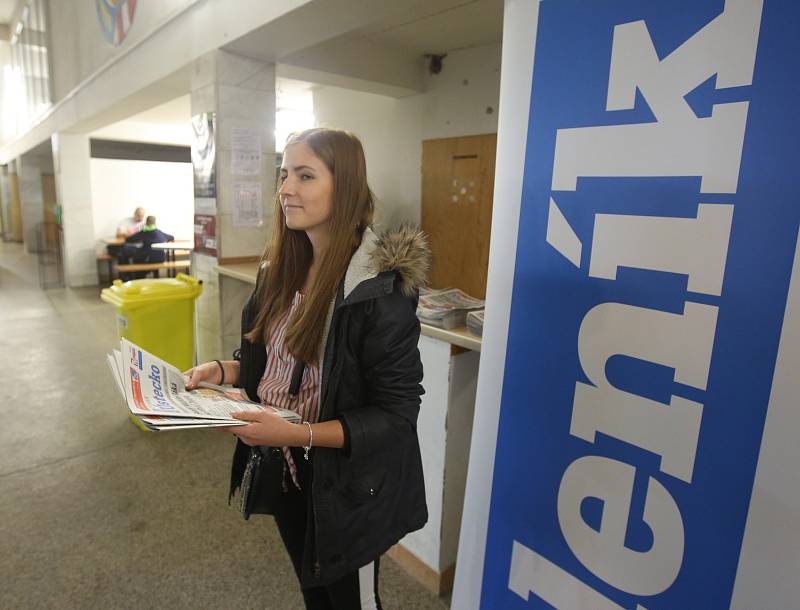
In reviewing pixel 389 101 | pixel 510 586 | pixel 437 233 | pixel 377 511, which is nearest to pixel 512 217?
pixel 377 511

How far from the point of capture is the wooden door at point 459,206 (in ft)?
14.7

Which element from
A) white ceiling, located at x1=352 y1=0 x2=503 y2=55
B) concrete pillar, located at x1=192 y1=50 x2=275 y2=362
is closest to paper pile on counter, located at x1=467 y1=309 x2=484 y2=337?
concrete pillar, located at x1=192 y1=50 x2=275 y2=362

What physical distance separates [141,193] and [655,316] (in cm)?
996

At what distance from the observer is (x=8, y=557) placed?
6.76 feet

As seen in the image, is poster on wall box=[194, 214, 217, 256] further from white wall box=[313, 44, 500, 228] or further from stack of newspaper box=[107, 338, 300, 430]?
stack of newspaper box=[107, 338, 300, 430]

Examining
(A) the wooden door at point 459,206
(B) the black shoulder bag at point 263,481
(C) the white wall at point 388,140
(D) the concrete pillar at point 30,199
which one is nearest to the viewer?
A: (B) the black shoulder bag at point 263,481

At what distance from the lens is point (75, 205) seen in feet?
25.3

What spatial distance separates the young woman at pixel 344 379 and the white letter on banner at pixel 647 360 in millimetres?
374

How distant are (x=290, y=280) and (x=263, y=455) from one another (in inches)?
16.9

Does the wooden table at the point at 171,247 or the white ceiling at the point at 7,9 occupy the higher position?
the white ceiling at the point at 7,9

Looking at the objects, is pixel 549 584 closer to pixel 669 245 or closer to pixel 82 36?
pixel 669 245

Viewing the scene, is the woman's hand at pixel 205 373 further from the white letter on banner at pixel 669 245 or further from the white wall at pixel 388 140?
the white wall at pixel 388 140

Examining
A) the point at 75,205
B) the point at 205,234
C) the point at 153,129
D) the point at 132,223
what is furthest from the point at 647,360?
the point at 153,129

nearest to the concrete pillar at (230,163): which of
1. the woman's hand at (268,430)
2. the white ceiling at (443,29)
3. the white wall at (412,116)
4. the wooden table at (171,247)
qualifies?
the white ceiling at (443,29)
